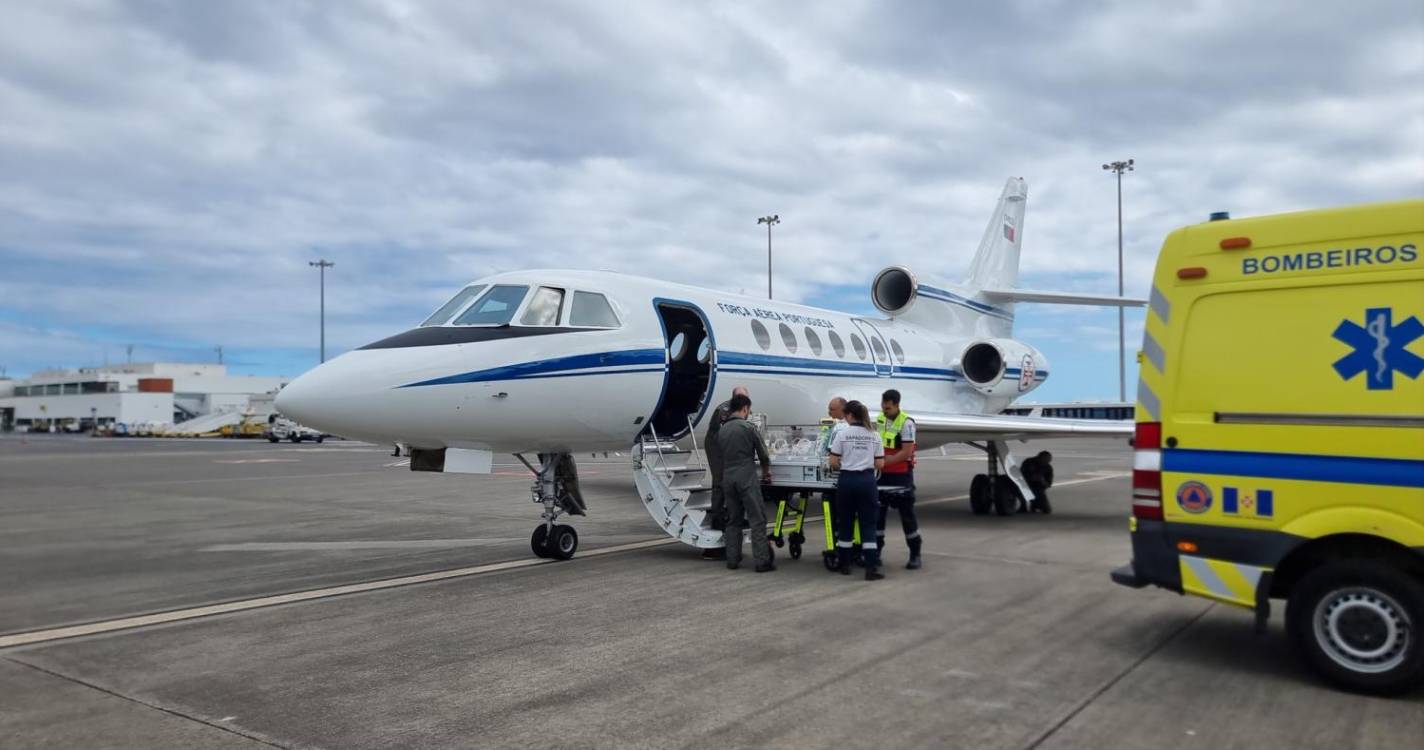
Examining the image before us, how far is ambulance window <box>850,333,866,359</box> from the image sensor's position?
595 inches

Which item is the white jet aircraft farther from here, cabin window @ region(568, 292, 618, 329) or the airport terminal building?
the airport terminal building

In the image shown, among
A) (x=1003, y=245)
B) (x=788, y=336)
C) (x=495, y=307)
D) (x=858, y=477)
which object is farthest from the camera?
(x=1003, y=245)

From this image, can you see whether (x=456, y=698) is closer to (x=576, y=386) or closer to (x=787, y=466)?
(x=576, y=386)

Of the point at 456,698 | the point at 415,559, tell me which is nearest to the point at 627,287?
the point at 415,559

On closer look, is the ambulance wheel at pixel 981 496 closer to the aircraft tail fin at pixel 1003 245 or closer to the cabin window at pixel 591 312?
the aircraft tail fin at pixel 1003 245

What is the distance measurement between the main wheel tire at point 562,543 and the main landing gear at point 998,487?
7448 mm

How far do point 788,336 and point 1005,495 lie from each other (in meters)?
4.76

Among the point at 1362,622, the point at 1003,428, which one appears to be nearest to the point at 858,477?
the point at 1362,622

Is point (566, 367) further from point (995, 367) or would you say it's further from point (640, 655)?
Answer: point (995, 367)

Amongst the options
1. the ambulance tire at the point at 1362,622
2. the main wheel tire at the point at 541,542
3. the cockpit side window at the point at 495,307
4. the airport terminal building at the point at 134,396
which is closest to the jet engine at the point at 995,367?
the main wheel tire at the point at 541,542

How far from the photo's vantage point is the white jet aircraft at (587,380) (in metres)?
8.95

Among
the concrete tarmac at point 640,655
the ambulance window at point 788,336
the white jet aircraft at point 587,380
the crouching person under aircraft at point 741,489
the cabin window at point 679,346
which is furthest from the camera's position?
the ambulance window at point 788,336

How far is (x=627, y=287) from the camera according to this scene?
35.6 feet

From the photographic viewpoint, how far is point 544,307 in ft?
32.4
